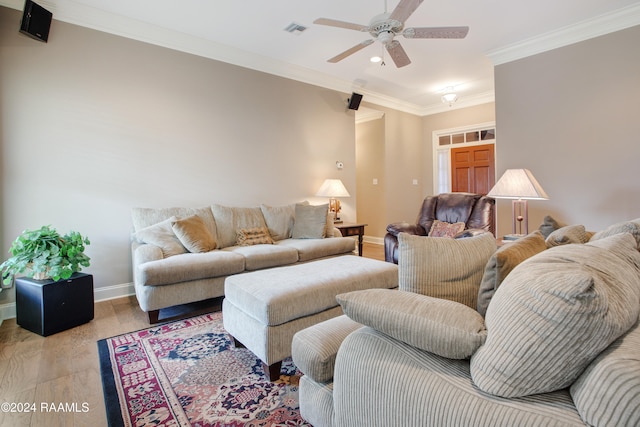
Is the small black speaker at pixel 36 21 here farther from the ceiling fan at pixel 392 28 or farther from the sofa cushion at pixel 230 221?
the ceiling fan at pixel 392 28

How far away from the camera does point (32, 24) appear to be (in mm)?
2707

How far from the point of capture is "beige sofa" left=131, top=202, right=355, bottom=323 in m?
2.61

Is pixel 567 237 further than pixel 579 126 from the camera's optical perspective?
No

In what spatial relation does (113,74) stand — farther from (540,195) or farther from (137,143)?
(540,195)

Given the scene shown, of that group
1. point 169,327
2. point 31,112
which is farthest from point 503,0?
point 31,112

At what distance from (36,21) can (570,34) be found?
17.7ft

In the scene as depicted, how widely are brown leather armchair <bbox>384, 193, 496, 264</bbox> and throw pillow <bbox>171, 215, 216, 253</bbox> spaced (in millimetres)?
2010

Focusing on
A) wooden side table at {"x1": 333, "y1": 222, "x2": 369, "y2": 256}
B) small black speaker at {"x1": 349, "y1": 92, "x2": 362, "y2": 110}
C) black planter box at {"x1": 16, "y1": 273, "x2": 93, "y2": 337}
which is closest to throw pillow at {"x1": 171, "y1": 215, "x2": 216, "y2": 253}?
black planter box at {"x1": 16, "y1": 273, "x2": 93, "y2": 337}

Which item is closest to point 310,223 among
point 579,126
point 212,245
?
→ point 212,245

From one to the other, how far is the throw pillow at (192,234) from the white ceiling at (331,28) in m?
2.05

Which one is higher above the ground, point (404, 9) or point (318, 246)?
point (404, 9)

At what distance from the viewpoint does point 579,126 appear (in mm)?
3660

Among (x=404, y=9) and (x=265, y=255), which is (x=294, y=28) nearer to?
(x=404, y=9)

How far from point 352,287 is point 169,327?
1.56m
